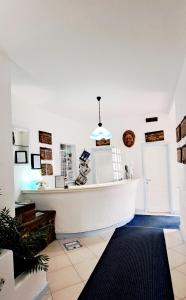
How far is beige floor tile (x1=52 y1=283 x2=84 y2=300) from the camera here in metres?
2.25

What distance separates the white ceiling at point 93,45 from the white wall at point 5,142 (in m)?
0.30

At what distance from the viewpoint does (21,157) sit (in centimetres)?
405

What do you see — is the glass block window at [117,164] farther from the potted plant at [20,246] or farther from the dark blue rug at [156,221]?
the potted plant at [20,246]

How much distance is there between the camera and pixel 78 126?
6.39 m

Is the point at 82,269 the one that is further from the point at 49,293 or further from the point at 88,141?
the point at 88,141

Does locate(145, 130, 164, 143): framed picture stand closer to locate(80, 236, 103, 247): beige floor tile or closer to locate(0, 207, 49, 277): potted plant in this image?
locate(80, 236, 103, 247): beige floor tile

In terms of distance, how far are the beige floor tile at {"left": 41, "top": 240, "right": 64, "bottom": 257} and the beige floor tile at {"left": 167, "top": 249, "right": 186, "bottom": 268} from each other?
5.62 ft

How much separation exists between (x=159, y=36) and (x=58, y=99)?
2470 mm

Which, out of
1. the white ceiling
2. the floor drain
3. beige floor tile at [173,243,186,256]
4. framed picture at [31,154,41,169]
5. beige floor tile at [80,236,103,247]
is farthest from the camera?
framed picture at [31,154,41,169]

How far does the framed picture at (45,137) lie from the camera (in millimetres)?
4727

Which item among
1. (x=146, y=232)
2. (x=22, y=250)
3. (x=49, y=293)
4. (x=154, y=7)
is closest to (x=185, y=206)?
(x=146, y=232)

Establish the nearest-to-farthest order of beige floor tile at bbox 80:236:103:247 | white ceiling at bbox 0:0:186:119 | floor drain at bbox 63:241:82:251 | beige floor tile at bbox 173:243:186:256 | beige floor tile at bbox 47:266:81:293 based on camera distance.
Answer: white ceiling at bbox 0:0:186:119, beige floor tile at bbox 47:266:81:293, beige floor tile at bbox 173:243:186:256, floor drain at bbox 63:241:82:251, beige floor tile at bbox 80:236:103:247

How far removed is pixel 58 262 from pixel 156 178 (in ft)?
12.3

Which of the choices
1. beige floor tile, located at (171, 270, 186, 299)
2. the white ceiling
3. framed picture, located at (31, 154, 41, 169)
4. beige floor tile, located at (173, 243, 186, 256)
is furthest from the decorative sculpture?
beige floor tile, located at (171, 270, 186, 299)
